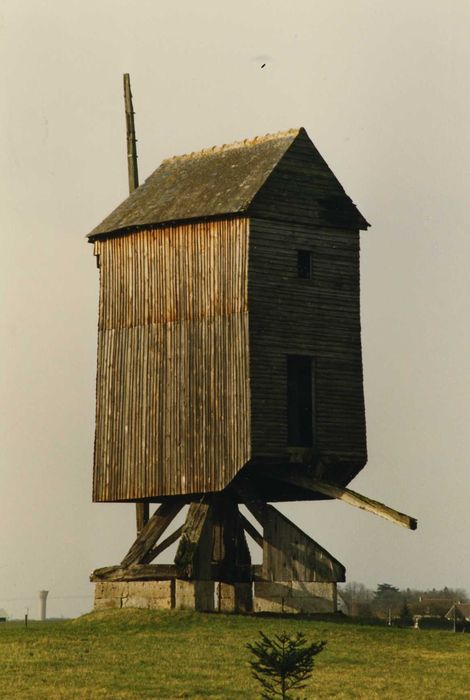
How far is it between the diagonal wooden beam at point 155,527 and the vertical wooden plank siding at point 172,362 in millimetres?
1000

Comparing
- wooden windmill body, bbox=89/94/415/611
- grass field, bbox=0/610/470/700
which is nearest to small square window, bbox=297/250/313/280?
wooden windmill body, bbox=89/94/415/611

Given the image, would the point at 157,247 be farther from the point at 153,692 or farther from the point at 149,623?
the point at 153,692

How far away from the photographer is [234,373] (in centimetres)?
3503

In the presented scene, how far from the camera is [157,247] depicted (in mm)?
36938

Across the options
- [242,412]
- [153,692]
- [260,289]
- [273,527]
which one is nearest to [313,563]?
[273,527]

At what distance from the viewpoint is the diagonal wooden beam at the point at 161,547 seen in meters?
37.2

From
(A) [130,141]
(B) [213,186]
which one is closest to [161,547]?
(B) [213,186]

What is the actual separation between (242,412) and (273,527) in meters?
2.83

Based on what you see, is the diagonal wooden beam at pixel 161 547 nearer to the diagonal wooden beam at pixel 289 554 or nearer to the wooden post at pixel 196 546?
the wooden post at pixel 196 546

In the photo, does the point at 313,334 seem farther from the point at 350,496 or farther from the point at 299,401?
the point at 350,496

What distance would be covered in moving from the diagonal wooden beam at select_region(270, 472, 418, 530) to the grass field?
2.30 m

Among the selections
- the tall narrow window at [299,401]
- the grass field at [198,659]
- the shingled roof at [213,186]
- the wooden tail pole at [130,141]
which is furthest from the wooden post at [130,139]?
the grass field at [198,659]

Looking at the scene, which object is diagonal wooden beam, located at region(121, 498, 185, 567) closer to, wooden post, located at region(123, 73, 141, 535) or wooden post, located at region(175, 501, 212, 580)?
wooden post, located at region(175, 501, 212, 580)

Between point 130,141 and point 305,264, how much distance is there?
8.19 metres
